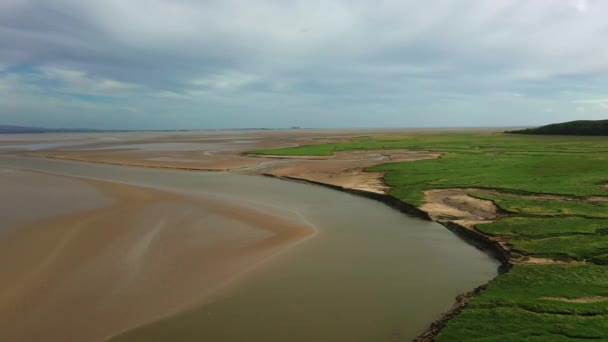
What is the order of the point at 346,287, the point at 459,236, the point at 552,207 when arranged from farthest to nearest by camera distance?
1. the point at 552,207
2. the point at 459,236
3. the point at 346,287

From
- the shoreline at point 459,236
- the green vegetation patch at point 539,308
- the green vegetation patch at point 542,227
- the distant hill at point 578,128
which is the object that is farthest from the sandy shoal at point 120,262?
the distant hill at point 578,128

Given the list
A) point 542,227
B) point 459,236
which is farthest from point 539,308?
point 459,236

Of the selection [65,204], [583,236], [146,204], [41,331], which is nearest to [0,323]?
[41,331]

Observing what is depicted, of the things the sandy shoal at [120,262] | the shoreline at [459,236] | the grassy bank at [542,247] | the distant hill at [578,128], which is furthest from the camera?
the distant hill at [578,128]

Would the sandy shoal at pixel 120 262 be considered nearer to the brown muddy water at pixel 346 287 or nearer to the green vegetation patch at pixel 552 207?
the brown muddy water at pixel 346 287

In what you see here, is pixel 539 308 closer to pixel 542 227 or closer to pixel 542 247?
pixel 542 247

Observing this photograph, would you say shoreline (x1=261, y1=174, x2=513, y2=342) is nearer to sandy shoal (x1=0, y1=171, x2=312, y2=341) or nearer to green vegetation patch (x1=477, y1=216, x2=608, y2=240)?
green vegetation patch (x1=477, y1=216, x2=608, y2=240)
